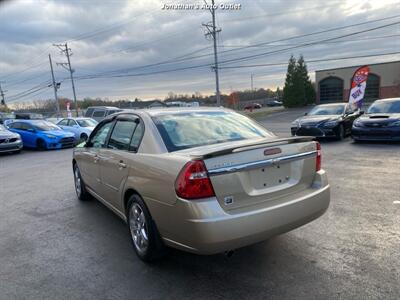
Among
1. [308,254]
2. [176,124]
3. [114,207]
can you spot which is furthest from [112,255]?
[308,254]

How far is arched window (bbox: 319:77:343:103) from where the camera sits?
54438mm

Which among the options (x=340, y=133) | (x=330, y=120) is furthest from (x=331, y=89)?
(x=330, y=120)

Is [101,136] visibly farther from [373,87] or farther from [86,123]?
[373,87]

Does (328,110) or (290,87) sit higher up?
(290,87)

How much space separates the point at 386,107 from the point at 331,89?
47.0 meters

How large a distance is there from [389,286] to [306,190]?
110 centimetres

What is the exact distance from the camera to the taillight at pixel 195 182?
9.41 ft

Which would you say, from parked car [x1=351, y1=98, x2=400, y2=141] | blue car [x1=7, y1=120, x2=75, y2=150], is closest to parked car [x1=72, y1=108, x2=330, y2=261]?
parked car [x1=351, y1=98, x2=400, y2=141]

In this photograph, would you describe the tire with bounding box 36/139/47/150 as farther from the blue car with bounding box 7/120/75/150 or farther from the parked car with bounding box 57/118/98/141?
the parked car with bounding box 57/118/98/141

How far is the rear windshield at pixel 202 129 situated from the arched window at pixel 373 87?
54.6 metres

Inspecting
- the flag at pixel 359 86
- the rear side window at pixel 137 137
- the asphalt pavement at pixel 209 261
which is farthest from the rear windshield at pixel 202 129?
the flag at pixel 359 86

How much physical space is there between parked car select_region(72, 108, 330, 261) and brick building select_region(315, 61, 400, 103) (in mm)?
51943

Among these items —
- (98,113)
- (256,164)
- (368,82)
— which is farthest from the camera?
(368,82)

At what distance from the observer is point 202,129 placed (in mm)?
3814
